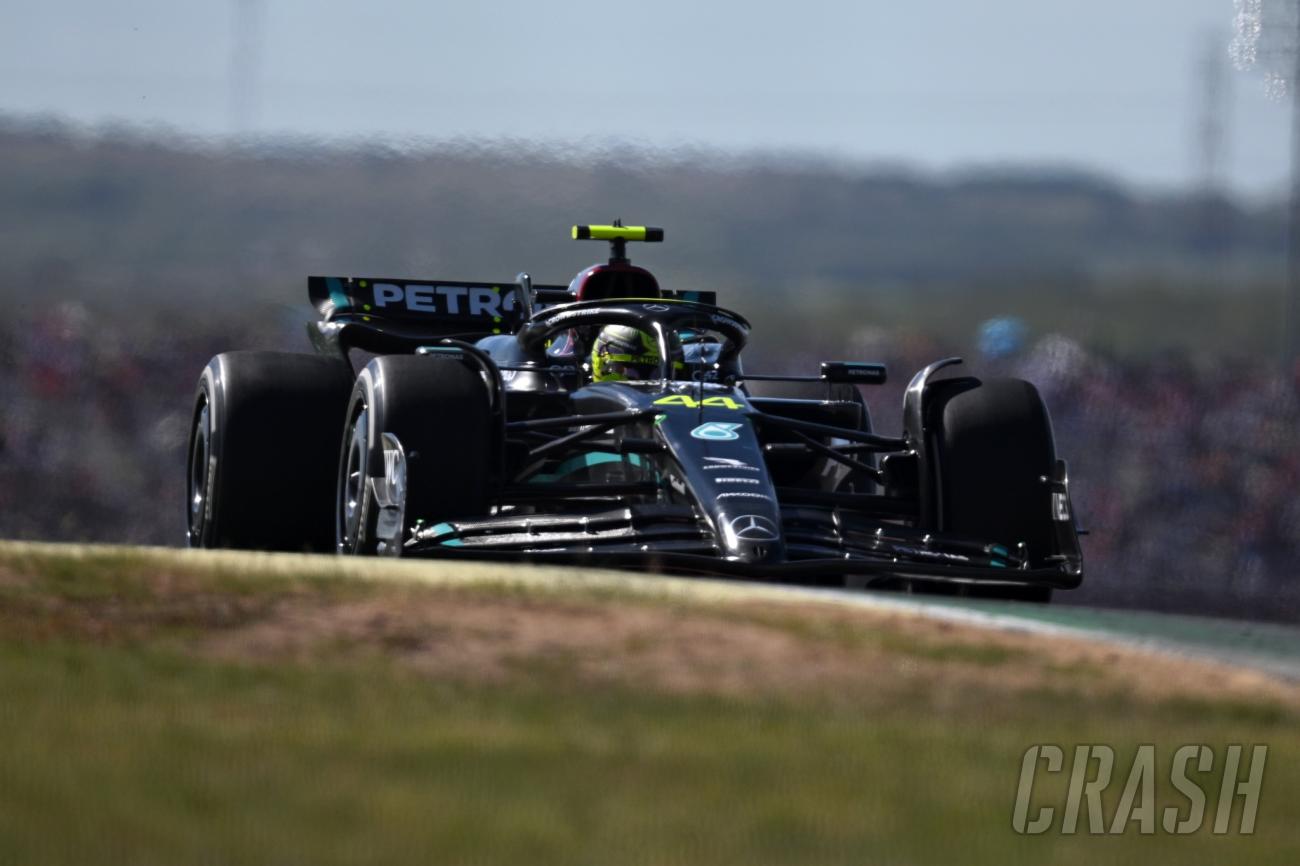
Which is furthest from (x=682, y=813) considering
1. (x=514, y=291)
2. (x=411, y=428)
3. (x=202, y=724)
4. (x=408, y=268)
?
(x=408, y=268)

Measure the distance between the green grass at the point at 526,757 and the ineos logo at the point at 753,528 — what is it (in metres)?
1.83

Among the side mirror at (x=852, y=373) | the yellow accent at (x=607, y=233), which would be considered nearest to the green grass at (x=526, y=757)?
the side mirror at (x=852, y=373)

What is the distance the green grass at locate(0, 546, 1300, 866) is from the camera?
4.35 m

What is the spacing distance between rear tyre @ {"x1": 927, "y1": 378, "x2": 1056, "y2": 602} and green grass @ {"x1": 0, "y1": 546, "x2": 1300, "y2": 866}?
10.5ft

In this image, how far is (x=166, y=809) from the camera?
14.7 ft

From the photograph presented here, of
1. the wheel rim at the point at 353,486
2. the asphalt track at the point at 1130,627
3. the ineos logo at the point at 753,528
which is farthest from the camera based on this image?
the wheel rim at the point at 353,486

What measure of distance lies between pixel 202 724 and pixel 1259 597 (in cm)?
1362

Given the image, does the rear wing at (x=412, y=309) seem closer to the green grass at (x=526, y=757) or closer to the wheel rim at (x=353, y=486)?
the wheel rim at (x=353, y=486)

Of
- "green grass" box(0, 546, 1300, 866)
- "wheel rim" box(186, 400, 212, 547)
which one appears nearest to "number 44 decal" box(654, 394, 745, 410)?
"wheel rim" box(186, 400, 212, 547)

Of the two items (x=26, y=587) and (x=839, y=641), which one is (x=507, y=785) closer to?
(x=839, y=641)

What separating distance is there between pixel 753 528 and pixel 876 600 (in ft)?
4.73

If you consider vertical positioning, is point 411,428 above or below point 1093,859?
above

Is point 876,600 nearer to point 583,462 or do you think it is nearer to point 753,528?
point 753,528
